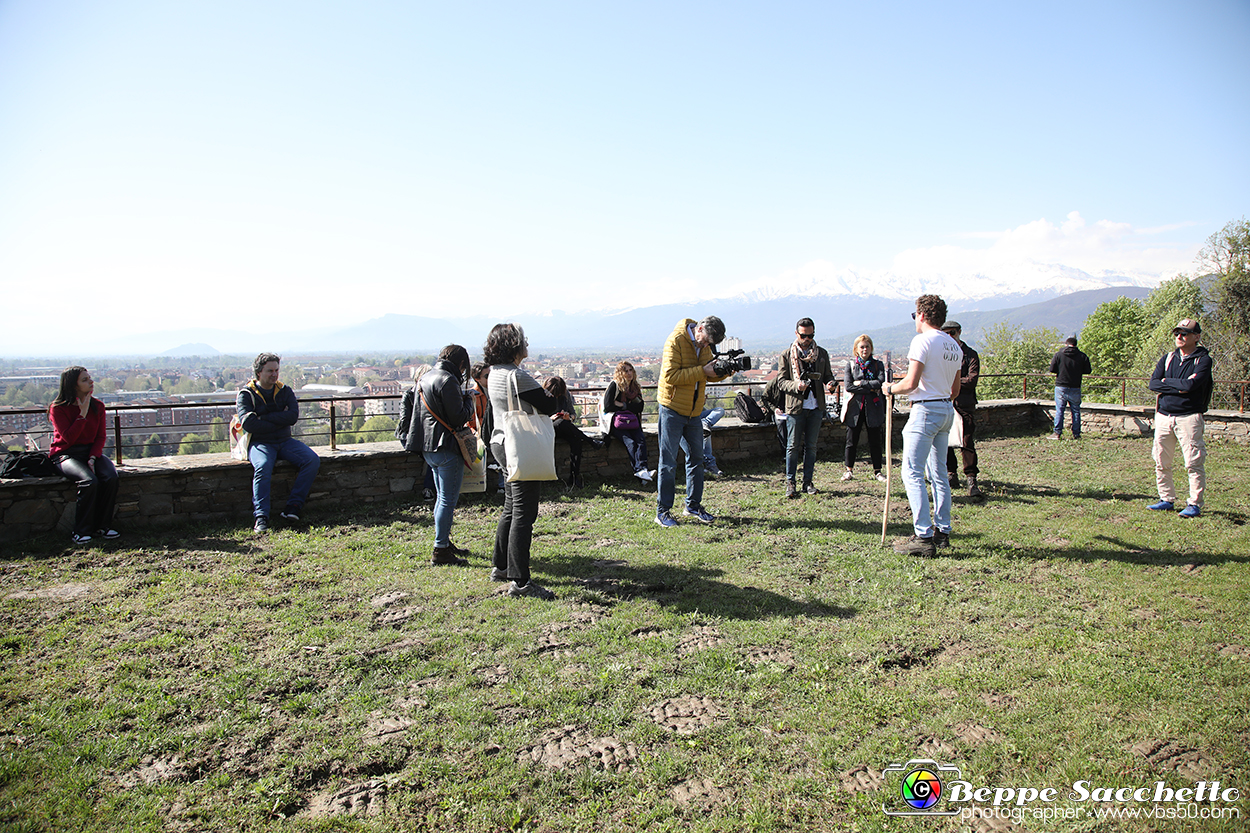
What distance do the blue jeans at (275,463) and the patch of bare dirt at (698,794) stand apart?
508 cm

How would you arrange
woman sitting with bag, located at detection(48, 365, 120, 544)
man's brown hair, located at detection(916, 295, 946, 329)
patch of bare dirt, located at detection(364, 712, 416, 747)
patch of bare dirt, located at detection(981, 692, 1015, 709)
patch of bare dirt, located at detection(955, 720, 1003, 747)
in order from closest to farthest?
patch of bare dirt, located at detection(955, 720, 1003, 747) → patch of bare dirt, located at detection(364, 712, 416, 747) → patch of bare dirt, located at detection(981, 692, 1015, 709) → man's brown hair, located at detection(916, 295, 946, 329) → woman sitting with bag, located at detection(48, 365, 120, 544)

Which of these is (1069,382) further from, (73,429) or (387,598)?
(73,429)

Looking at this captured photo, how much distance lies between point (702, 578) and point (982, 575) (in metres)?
2.00

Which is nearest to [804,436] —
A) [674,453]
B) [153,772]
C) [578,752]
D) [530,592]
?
[674,453]

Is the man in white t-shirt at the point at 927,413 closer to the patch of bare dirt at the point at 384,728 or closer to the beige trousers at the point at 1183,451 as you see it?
the beige trousers at the point at 1183,451

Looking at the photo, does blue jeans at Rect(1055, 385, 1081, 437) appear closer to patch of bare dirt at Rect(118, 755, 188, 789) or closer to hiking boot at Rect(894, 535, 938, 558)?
hiking boot at Rect(894, 535, 938, 558)

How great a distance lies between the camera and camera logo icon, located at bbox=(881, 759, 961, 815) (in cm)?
241

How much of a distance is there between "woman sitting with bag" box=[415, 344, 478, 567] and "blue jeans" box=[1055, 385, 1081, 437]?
412 inches

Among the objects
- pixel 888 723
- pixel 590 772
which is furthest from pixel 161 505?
pixel 888 723

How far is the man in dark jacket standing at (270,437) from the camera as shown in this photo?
625cm

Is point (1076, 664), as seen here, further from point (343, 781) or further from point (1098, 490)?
point (1098, 490)

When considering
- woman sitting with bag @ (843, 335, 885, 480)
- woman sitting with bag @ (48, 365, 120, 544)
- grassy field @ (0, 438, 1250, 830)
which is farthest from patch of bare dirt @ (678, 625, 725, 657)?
woman sitting with bag @ (48, 365, 120, 544)

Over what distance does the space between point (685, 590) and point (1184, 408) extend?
17.0 feet

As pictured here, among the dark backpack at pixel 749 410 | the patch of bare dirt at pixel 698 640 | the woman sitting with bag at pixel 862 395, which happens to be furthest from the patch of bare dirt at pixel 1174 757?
the dark backpack at pixel 749 410
